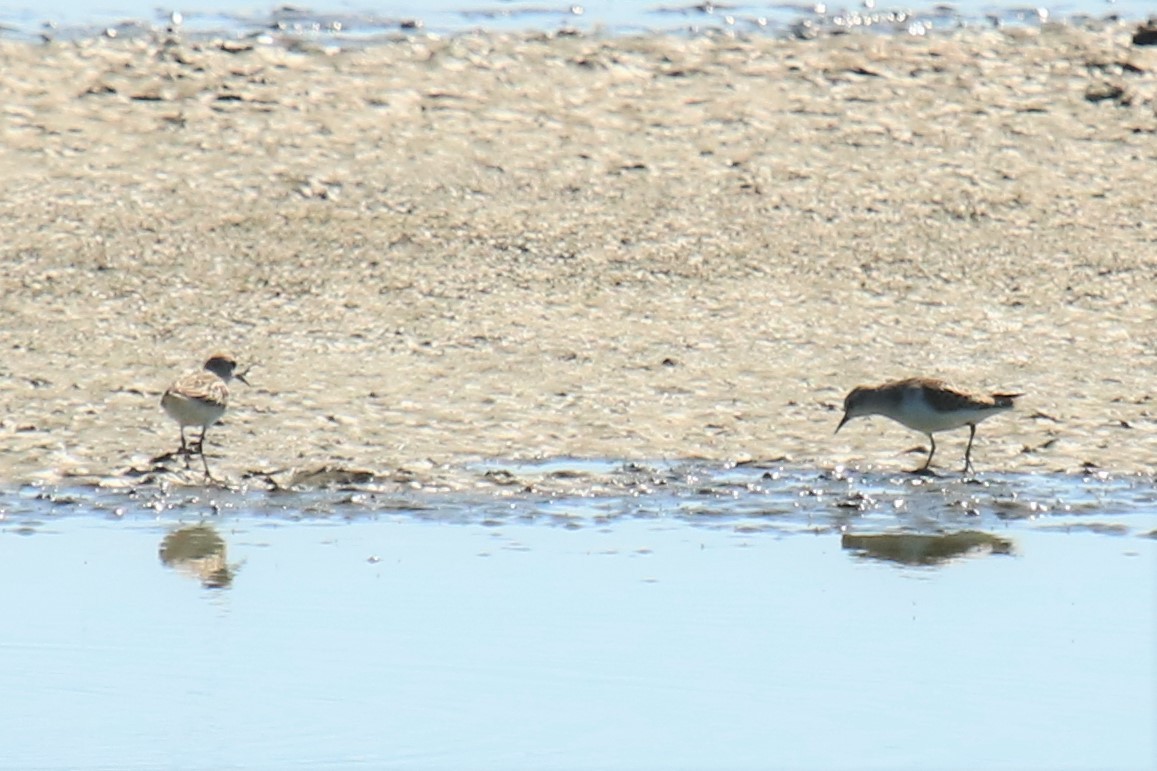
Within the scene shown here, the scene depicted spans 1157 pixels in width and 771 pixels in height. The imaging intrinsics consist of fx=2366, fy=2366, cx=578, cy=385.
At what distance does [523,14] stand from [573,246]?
705 centimetres

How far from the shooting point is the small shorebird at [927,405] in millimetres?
11008

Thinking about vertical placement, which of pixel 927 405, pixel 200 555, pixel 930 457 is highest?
pixel 927 405

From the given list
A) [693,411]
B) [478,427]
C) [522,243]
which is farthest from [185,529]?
[522,243]

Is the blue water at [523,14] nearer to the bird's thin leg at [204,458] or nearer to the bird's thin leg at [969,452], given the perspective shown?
the bird's thin leg at [204,458]

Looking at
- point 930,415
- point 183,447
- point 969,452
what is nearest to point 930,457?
point 969,452

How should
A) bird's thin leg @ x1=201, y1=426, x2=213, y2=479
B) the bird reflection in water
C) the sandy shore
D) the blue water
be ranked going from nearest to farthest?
1. the bird reflection in water
2. bird's thin leg @ x1=201, y1=426, x2=213, y2=479
3. the sandy shore
4. the blue water

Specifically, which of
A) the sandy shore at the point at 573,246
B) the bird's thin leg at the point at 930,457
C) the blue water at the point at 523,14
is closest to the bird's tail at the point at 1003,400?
the sandy shore at the point at 573,246

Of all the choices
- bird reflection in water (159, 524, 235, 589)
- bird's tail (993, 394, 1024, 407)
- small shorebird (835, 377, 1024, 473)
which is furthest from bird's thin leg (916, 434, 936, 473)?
bird reflection in water (159, 524, 235, 589)

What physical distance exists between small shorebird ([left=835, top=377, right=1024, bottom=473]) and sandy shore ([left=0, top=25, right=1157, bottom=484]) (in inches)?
10.4

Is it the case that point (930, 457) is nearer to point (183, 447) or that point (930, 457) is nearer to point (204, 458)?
point (204, 458)

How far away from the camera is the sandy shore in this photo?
38.5 feet

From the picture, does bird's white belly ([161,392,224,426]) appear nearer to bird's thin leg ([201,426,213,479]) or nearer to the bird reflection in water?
bird's thin leg ([201,426,213,479])

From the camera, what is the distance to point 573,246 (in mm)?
14633

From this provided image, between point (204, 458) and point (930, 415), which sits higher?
point (930, 415)
